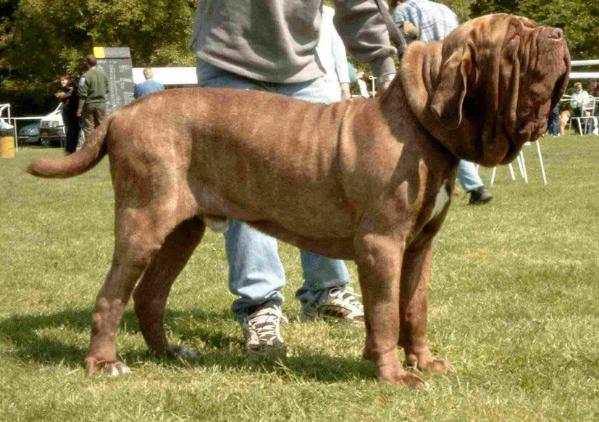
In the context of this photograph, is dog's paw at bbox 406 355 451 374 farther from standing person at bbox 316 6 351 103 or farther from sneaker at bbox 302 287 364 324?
sneaker at bbox 302 287 364 324

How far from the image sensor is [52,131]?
38438 mm

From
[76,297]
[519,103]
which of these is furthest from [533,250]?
[519,103]

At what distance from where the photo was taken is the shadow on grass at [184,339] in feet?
14.6

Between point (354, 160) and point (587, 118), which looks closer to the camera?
point (354, 160)

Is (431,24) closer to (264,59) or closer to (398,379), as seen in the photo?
(264,59)

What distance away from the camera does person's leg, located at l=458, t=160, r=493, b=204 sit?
37.2 ft

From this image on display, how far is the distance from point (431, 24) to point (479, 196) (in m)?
2.00

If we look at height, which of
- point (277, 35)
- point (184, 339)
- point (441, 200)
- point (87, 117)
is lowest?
point (87, 117)

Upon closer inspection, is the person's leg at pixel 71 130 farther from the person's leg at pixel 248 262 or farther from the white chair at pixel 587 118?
the person's leg at pixel 248 262

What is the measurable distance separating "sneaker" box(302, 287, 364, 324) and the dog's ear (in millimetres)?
2111

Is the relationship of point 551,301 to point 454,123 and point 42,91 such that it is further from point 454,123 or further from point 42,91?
point 42,91

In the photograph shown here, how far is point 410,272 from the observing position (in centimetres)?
431

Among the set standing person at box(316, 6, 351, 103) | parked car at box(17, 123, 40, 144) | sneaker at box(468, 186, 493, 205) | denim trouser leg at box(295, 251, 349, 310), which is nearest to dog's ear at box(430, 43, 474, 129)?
standing person at box(316, 6, 351, 103)

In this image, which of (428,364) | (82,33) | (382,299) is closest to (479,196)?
(428,364)
